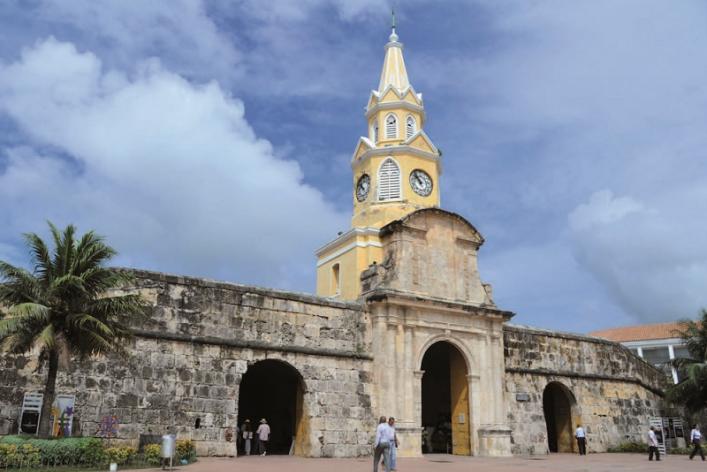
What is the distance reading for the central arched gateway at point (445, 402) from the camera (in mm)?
22375

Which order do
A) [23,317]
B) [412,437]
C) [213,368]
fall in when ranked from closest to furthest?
[23,317] < [213,368] < [412,437]

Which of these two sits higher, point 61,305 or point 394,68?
point 394,68

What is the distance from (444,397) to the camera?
2627 centimetres

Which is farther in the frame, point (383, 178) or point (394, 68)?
point (394, 68)

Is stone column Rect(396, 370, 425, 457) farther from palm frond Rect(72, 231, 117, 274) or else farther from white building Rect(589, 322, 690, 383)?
white building Rect(589, 322, 690, 383)

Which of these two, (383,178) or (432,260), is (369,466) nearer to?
(432,260)

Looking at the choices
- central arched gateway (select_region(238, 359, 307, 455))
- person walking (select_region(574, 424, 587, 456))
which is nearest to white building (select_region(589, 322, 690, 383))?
person walking (select_region(574, 424, 587, 456))

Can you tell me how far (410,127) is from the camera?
28.8 metres

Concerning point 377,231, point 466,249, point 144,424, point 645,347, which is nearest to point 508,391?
point 466,249

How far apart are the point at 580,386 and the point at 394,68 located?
16.4 metres

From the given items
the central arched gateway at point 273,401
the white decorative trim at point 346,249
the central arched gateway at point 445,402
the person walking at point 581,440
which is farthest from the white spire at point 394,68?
the person walking at point 581,440

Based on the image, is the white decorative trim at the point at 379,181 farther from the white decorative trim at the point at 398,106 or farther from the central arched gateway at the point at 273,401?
the central arched gateway at the point at 273,401

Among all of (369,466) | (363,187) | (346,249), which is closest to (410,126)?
(363,187)

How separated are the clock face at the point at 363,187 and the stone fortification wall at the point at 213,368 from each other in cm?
800
